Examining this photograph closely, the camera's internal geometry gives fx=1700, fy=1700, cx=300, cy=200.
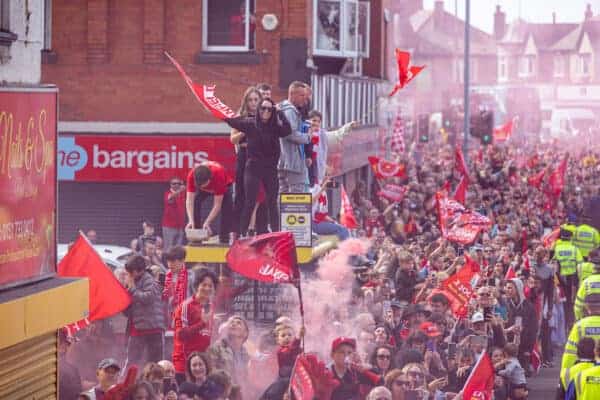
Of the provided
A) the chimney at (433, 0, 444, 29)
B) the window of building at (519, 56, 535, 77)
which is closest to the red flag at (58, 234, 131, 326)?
the chimney at (433, 0, 444, 29)

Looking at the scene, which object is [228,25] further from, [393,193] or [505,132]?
[505,132]

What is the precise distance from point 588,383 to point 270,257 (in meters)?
2.76

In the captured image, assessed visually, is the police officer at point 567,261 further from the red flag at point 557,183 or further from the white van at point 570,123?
the white van at point 570,123

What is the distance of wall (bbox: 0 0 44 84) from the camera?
33.6 feet

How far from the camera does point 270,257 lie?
13.2m

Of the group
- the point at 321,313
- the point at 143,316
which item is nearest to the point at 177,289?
the point at 143,316

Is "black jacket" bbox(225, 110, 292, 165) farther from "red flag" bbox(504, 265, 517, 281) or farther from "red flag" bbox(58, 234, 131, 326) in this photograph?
"red flag" bbox(504, 265, 517, 281)

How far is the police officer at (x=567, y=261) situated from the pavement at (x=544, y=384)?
197cm

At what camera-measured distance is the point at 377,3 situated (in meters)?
36.2

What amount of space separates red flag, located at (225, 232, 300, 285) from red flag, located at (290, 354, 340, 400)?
85 centimetres

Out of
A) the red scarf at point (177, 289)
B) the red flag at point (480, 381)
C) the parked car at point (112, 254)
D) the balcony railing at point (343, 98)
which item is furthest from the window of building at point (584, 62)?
the red flag at point (480, 381)

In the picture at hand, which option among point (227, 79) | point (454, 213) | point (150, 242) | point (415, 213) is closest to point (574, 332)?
point (150, 242)

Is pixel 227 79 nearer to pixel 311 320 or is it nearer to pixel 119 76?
pixel 119 76

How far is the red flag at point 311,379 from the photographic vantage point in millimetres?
12250
